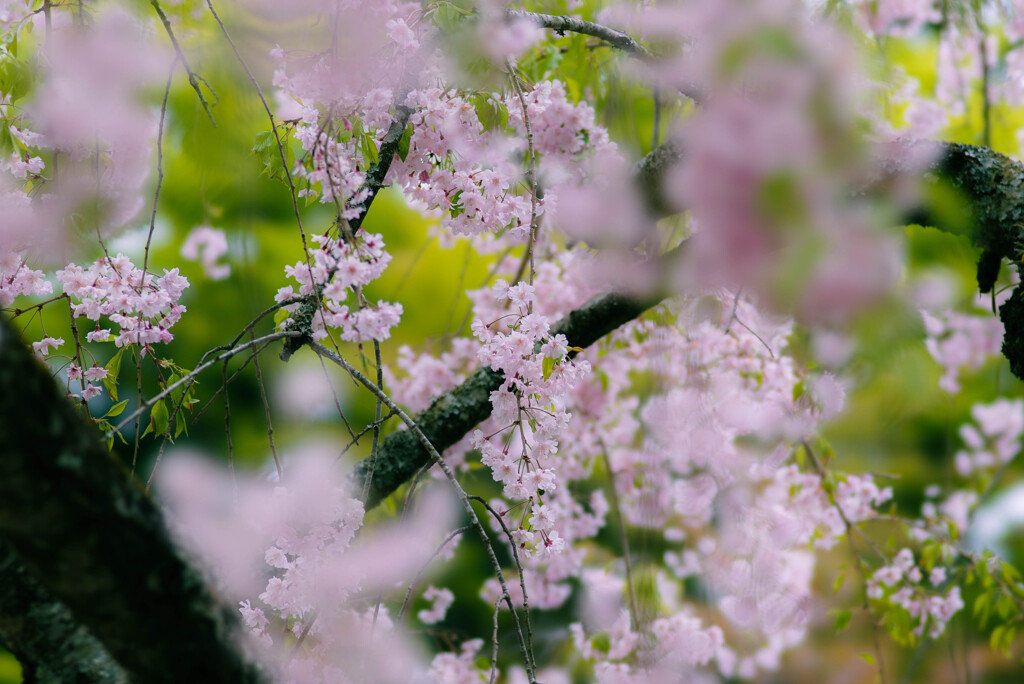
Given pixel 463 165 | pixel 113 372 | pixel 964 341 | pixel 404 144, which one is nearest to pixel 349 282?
pixel 404 144

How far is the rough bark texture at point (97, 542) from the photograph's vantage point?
46 cm

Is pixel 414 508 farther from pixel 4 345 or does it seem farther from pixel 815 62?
pixel 815 62

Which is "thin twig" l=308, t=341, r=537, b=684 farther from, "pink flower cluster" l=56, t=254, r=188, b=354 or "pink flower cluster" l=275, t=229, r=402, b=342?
"pink flower cluster" l=56, t=254, r=188, b=354

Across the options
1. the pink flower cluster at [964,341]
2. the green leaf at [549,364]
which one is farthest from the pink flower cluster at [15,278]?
the pink flower cluster at [964,341]

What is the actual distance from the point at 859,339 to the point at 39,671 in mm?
969

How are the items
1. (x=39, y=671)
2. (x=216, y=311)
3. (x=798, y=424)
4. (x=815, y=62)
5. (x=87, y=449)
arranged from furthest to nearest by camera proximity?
1. (x=216, y=311)
2. (x=798, y=424)
3. (x=39, y=671)
4. (x=87, y=449)
5. (x=815, y=62)

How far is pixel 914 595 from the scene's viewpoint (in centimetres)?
186

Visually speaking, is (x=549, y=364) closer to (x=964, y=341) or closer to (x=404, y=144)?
(x=404, y=144)

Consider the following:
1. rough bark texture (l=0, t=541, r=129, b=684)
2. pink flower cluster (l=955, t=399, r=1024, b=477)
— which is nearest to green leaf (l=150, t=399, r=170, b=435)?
rough bark texture (l=0, t=541, r=129, b=684)

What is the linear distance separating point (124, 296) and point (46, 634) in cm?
49

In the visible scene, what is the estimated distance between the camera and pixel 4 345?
17.7 inches

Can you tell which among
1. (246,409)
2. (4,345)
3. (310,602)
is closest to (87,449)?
(4,345)

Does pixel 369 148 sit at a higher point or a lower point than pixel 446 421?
higher

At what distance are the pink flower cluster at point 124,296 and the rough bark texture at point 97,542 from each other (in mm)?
583
